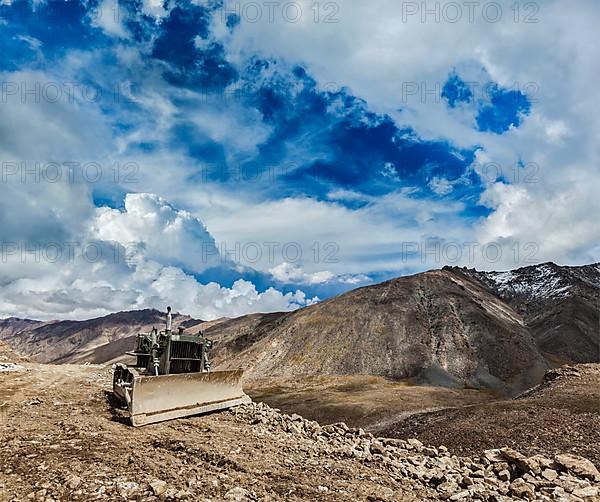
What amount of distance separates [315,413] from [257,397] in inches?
459

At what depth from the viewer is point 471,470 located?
8.25 meters

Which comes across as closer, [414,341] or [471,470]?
[471,470]

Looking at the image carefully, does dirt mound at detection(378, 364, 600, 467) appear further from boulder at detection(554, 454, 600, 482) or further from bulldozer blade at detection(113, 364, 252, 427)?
bulldozer blade at detection(113, 364, 252, 427)

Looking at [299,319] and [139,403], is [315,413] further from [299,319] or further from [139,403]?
[299,319]

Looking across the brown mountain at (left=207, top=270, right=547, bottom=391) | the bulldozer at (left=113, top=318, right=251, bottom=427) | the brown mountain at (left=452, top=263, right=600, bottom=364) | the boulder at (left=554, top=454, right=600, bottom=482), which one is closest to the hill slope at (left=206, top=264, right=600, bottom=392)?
the brown mountain at (left=207, top=270, right=547, bottom=391)

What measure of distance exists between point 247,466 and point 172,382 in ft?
15.1

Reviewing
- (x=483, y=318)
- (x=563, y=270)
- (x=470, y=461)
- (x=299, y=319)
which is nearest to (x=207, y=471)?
(x=470, y=461)

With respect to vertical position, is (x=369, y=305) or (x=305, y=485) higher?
(x=369, y=305)

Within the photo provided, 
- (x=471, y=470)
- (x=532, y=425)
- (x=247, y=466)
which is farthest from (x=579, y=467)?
(x=532, y=425)

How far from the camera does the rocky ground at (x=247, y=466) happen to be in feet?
21.1

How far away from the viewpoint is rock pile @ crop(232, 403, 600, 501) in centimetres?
697

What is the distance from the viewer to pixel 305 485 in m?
6.86

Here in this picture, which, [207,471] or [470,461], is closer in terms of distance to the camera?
[207,471]

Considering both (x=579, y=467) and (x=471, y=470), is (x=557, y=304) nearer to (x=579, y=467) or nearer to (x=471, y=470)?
(x=579, y=467)
